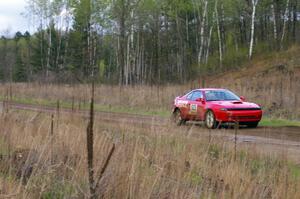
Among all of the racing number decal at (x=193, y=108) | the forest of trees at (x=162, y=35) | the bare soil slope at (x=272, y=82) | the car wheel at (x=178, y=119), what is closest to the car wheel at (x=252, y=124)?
the racing number decal at (x=193, y=108)

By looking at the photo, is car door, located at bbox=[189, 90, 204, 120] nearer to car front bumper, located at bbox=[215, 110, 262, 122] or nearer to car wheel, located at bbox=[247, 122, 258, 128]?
car front bumper, located at bbox=[215, 110, 262, 122]

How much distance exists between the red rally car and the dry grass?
7895 mm

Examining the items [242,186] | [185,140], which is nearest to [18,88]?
[185,140]

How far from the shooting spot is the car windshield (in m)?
19.1

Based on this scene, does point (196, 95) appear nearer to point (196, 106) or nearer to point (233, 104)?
point (196, 106)

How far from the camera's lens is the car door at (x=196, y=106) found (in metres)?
19.2

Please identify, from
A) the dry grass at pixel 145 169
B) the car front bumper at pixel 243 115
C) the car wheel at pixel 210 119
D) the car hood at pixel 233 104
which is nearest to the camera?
the dry grass at pixel 145 169

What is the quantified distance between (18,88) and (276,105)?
1050 inches

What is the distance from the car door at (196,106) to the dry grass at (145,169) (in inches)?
370

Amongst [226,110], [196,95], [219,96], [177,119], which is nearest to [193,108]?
[196,95]

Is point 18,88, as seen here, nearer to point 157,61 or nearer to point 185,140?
point 157,61

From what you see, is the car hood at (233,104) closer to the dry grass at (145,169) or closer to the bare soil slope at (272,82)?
the bare soil slope at (272,82)

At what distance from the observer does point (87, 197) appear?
4.97 metres

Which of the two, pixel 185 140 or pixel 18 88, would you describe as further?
pixel 18 88
